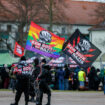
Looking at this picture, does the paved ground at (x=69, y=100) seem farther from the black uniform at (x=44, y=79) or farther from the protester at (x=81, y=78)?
the protester at (x=81, y=78)

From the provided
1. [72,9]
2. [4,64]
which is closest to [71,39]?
[4,64]

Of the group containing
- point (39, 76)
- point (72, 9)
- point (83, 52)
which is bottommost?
point (39, 76)

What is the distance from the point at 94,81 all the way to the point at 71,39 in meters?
4.85

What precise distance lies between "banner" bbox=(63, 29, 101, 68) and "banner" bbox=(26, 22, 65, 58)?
0.76 metres

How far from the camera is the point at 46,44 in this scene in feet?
83.3

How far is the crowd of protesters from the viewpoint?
28906 millimetres

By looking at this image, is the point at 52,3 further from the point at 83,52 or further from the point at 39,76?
the point at 39,76

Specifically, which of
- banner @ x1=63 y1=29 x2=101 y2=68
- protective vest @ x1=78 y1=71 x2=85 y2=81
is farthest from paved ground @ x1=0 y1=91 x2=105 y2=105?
protective vest @ x1=78 y1=71 x2=85 y2=81

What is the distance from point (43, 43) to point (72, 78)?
523 centimetres

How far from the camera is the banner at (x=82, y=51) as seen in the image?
989 inches

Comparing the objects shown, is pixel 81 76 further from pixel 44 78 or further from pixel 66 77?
pixel 44 78

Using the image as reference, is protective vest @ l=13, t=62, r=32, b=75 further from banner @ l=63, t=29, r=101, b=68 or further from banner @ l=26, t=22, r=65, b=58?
banner @ l=63, t=29, r=101, b=68

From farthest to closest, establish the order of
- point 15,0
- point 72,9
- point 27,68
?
point 72,9, point 15,0, point 27,68

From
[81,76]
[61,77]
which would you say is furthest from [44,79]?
[61,77]
